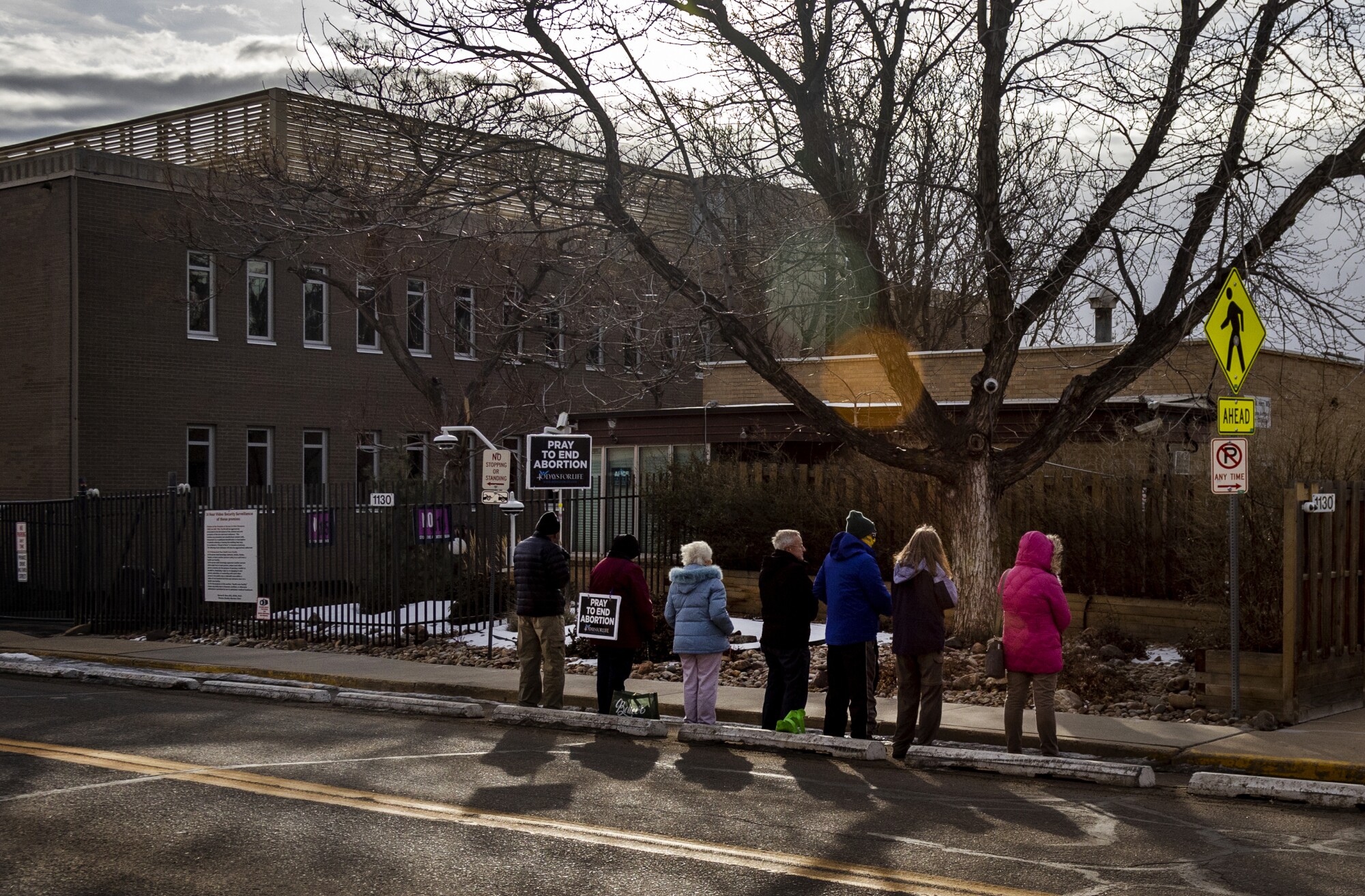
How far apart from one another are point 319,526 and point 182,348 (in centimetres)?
1164

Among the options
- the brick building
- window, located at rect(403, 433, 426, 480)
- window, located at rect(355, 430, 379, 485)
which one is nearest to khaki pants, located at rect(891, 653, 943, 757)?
the brick building

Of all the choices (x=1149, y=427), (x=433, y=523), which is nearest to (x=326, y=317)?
(x=433, y=523)

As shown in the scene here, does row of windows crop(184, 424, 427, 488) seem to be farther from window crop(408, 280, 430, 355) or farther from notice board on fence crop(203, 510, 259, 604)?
notice board on fence crop(203, 510, 259, 604)

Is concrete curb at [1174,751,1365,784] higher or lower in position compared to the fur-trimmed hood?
lower

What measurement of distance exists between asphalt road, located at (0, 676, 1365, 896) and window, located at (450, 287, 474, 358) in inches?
807

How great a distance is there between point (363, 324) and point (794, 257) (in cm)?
1974

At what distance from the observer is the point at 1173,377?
2458 cm

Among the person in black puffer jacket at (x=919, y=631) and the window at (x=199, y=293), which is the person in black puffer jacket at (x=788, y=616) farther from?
the window at (x=199, y=293)

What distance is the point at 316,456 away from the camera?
34094 mm

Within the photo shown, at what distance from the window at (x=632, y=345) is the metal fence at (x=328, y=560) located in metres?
2.35

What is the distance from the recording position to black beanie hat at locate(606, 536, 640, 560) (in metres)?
13.0

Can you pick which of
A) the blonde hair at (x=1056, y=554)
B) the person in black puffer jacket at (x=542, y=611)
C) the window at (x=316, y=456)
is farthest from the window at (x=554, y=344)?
the blonde hair at (x=1056, y=554)

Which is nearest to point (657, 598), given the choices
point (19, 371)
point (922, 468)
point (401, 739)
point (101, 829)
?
point (922, 468)

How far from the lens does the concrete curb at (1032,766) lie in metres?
9.87
